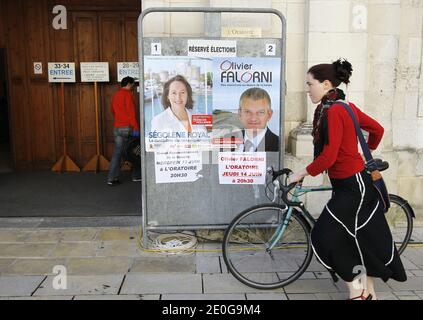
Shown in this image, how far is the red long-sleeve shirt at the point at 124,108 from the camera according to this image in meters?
7.37

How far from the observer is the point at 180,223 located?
15.5 feet

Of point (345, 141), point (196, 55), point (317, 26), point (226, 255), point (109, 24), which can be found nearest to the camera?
point (345, 141)

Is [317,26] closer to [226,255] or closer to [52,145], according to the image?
[226,255]

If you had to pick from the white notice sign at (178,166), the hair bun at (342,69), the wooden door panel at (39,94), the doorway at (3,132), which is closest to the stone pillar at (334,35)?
the white notice sign at (178,166)

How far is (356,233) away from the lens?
3418 millimetres

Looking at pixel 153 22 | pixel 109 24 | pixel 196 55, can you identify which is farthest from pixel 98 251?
pixel 109 24

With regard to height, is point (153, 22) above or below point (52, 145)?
above

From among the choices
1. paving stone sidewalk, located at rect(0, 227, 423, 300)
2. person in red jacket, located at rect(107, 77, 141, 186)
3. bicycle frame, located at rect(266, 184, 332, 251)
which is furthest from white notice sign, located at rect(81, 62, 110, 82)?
bicycle frame, located at rect(266, 184, 332, 251)

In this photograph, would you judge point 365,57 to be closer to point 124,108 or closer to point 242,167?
point 242,167

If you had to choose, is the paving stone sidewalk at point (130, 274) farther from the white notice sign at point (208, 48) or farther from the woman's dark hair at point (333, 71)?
the white notice sign at point (208, 48)

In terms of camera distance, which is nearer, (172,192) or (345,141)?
(345,141)

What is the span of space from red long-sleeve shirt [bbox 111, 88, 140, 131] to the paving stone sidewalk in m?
2.69

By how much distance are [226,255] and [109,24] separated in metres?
5.77

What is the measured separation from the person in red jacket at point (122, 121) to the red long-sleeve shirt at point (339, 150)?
4.55 metres
